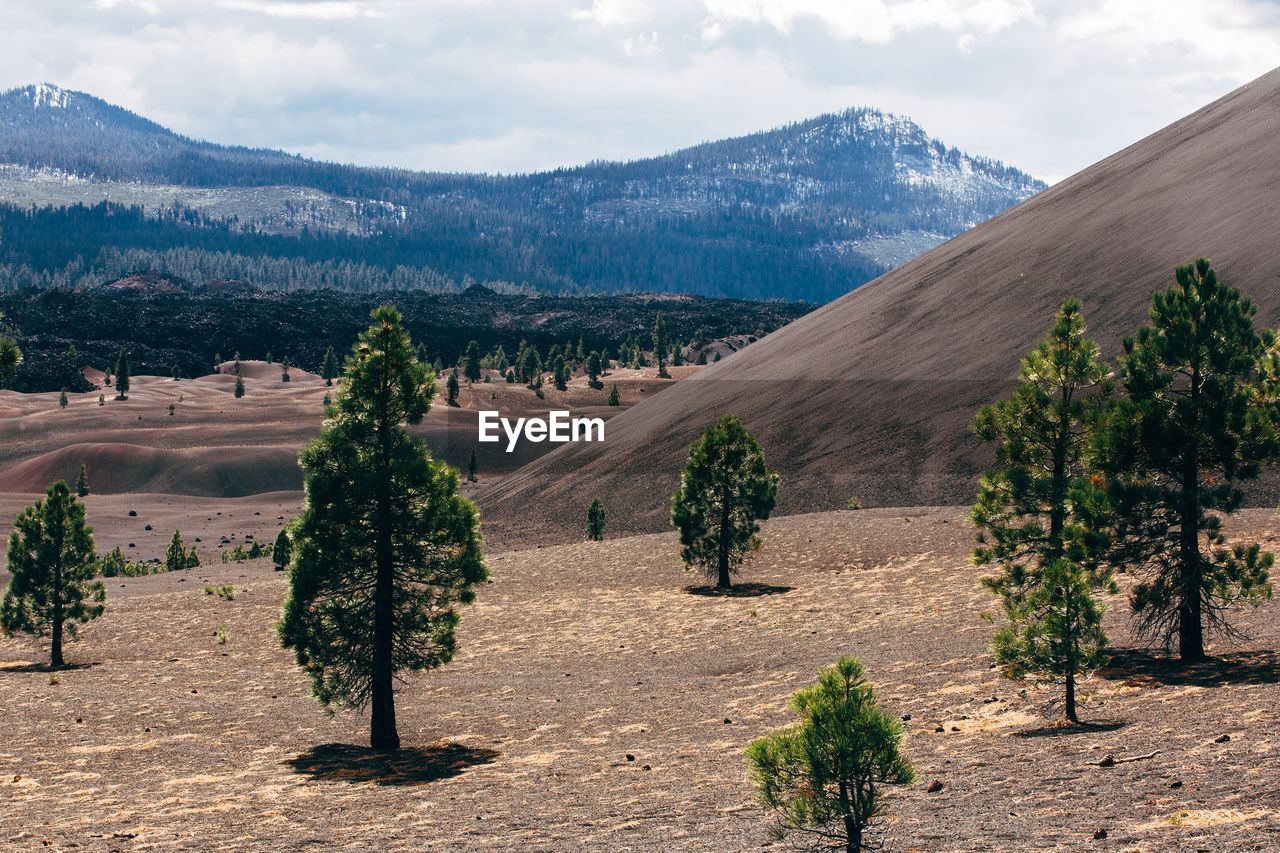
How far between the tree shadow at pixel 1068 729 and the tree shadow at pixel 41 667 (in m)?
25.5

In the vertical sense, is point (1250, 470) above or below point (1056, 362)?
below

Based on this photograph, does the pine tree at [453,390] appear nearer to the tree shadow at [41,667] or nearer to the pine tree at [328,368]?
the pine tree at [328,368]

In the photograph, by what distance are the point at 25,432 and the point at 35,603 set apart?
341 ft

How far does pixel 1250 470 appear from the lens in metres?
16.8

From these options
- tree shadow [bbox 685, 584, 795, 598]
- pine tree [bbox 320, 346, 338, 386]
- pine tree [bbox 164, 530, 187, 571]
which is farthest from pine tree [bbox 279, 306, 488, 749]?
pine tree [bbox 320, 346, 338, 386]

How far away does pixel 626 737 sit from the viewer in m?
17.1

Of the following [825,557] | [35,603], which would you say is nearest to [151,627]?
[35,603]

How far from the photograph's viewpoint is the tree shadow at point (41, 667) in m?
28.2

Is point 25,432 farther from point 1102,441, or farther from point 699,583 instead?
point 1102,441

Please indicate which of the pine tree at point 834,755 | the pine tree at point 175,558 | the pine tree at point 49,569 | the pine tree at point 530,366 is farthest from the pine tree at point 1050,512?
the pine tree at point 530,366

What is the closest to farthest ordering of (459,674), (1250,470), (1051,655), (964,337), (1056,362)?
(1051,655), (1250,470), (1056,362), (459,674), (964,337)

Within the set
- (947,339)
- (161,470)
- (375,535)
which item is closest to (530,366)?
(161,470)

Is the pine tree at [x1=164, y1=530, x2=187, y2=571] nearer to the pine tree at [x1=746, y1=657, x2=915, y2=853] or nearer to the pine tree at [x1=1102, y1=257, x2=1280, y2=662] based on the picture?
the pine tree at [x1=1102, y1=257, x2=1280, y2=662]

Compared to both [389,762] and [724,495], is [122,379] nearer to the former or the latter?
[724,495]
